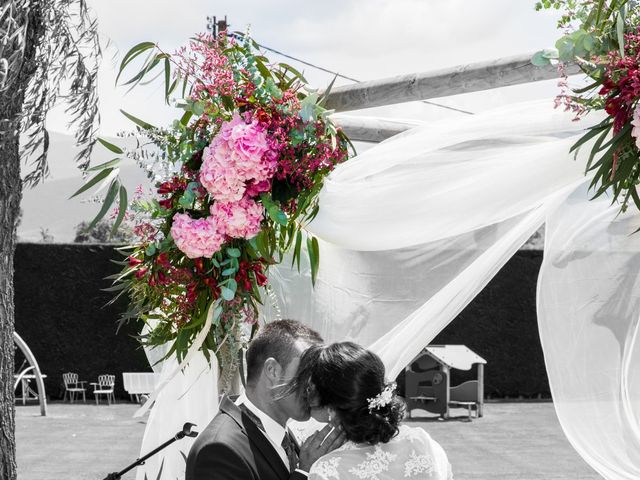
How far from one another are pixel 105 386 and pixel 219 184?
11.5m

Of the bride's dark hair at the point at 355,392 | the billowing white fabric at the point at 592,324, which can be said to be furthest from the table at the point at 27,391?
the bride's dark hair at the point at 355,392

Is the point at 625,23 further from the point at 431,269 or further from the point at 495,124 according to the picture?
the point at 431,269

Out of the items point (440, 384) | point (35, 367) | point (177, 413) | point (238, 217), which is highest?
point (238, 217)

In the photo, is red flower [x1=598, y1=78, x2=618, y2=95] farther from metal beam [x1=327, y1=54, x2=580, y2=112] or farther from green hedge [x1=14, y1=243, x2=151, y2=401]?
green hedge [x1=14, y1=243, x2=151, y2=401]

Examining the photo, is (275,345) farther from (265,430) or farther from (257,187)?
(257,187)

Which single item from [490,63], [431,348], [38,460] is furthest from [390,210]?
[431,348]

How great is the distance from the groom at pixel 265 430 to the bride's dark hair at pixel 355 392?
0.08m

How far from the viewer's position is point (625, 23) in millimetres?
2857

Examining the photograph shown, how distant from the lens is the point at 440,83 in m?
3.78

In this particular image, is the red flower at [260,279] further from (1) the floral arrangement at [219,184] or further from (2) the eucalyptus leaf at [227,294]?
(2) the eucalyptus leaf at [227,294]

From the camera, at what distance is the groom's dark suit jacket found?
237cm

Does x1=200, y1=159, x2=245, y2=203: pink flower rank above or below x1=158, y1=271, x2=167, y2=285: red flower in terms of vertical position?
above

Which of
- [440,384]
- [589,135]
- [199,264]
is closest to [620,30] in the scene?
[589,135]

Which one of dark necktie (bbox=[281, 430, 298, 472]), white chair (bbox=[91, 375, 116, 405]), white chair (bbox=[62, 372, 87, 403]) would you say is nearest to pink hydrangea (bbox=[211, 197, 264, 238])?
dark necktie (bbox=[281, 430, 298, 472])
